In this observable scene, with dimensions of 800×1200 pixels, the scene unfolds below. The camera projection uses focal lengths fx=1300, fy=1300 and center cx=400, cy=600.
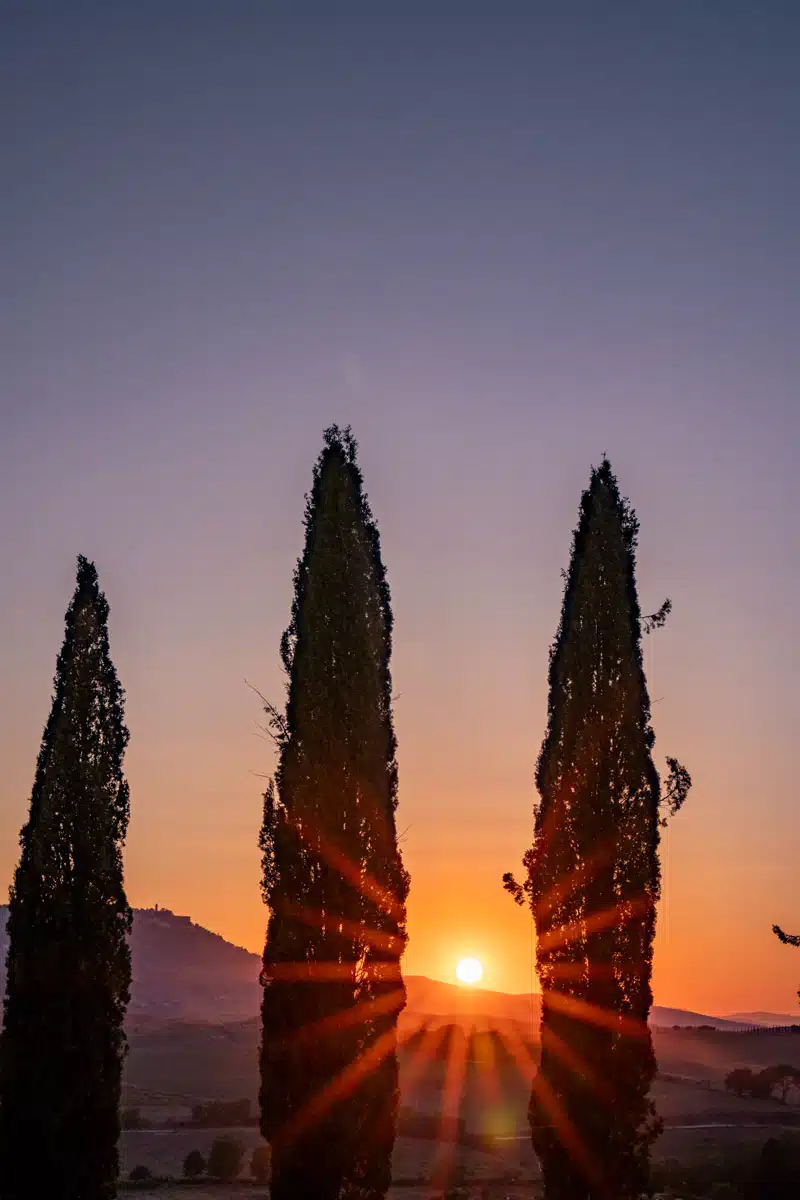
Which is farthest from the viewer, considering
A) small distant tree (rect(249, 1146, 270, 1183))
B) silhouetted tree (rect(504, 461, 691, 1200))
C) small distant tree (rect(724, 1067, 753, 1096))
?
small distant tree (rect(724, 1067, 753, 1096))

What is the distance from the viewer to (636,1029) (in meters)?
25.1

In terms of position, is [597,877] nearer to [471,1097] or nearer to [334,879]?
[334,879]

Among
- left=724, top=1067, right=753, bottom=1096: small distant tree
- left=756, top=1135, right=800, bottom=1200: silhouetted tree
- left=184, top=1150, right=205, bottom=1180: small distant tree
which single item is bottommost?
left=184, top=1150, right=205, bottom=1180: small distant tree

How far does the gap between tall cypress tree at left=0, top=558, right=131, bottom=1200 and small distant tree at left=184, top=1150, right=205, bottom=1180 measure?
28888 mm

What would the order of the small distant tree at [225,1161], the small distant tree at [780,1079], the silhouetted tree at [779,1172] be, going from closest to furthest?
the silhouetted tree at [779,1172] < the small distant tree at [225,1161] < the small distant tree at [780,1079]

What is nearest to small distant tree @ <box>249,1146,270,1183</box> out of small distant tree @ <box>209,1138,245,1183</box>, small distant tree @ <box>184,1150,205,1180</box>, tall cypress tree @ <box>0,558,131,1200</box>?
small distant tree @ <box>209,1138,245,1183</box>

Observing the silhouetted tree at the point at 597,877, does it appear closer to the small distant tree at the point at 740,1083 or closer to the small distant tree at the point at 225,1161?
the small distant tree at the point at 225,1161

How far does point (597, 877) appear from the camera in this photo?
84.9 feet

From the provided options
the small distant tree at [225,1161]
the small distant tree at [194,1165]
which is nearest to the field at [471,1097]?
the small distant tree at [194,1165]

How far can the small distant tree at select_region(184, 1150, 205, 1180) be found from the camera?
5038cm

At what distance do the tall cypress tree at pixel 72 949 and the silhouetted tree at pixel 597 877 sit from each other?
815cm

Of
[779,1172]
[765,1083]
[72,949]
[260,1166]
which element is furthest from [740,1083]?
[72,949]

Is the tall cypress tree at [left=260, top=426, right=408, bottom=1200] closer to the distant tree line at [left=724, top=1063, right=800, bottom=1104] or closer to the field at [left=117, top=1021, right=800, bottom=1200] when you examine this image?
the field at [left=117, top=1021, right=800, bottom=1200]

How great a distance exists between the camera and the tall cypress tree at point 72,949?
2333cm
